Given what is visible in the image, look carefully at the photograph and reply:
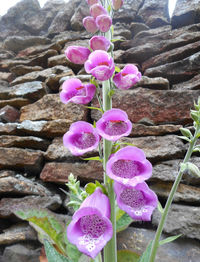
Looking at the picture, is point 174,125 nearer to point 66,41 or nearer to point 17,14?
point 66,41

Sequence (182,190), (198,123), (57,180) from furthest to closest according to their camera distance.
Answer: (57,180) → (182,190) → (198,123)

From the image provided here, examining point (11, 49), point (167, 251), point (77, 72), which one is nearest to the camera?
point (167, 251)

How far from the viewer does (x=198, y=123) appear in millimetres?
867

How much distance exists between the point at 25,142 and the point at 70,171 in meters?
0.50

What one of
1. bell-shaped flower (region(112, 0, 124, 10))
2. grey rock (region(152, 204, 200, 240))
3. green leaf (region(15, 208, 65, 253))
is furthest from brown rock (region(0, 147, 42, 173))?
bell-shaped flower (region(112, 0, 124, 10))

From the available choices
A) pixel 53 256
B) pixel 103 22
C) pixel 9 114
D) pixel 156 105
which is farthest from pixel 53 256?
pixel 9 114

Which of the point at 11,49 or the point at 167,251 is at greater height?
the point at 11,49

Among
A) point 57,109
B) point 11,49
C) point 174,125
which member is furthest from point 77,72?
point 11,49

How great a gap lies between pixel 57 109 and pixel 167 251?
1.39 metres

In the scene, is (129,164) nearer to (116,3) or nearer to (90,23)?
(90,23)

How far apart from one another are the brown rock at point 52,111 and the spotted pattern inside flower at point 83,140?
103 cm

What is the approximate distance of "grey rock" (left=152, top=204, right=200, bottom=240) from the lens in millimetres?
1224

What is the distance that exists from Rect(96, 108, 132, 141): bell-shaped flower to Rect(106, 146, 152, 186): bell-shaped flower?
7 centimetres

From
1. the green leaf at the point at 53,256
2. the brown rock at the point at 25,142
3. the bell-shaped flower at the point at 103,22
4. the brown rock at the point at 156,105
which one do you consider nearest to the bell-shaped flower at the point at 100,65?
the bell-shaped flower at the point at 103,22
